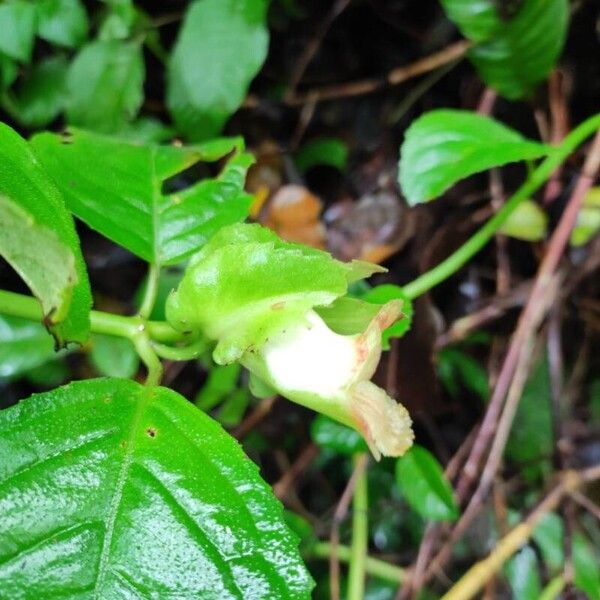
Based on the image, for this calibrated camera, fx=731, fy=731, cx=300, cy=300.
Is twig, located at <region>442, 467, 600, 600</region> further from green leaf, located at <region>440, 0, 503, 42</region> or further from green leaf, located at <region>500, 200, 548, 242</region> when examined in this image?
green leaf, located at <region>440, 0, 503, 42</region>

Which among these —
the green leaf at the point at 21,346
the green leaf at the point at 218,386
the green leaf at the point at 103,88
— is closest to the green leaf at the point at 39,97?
the green leaf at the point at 103,88

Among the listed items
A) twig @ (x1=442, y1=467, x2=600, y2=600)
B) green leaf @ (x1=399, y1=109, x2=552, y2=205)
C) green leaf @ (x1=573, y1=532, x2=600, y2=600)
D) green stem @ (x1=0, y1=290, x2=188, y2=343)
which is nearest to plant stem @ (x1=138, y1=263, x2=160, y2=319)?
green stem @ (x1=0, y1=290, x2=188, y2=343)

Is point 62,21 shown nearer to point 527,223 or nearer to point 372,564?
point 527,223

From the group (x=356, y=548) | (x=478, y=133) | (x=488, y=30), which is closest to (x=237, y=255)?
(x=478, y=133)

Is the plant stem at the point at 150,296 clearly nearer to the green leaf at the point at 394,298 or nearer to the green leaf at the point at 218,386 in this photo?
the green leaf at the point at 394,298

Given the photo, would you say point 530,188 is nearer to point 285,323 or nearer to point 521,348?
point 521,348

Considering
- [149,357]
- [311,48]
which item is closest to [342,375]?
[149,357]
